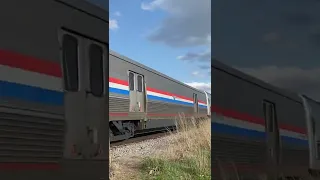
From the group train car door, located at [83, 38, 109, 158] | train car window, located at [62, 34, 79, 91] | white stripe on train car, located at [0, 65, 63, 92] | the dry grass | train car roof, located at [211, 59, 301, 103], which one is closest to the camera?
white stripe on train car, located at [0, 65, 63, 92]

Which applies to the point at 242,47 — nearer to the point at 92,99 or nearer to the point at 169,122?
the point at 92,99

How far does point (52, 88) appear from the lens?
4.77 ft

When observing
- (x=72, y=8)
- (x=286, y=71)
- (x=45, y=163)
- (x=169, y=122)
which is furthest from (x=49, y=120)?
(x=169, y=122)

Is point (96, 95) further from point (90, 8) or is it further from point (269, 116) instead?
point (269, 116)

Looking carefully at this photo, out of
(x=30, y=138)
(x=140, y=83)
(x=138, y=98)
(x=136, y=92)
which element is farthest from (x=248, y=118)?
(x=140, y=83)

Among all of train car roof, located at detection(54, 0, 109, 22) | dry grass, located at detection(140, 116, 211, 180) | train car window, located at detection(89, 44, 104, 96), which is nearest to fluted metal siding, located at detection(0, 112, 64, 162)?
train car window, located at detection(89, 44, 104, 96)

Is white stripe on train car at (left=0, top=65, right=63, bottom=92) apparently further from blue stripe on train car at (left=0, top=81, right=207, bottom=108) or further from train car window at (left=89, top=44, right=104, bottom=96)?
train car window at (left=89, top=44, right=104, bottom=96)

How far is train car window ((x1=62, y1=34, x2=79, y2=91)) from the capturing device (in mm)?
1517

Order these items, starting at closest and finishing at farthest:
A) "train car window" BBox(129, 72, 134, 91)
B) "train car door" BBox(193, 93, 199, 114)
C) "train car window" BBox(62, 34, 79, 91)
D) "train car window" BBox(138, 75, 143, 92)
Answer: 1. "train car window" BBox(62, 34, 79, 91)
2. "train car window" BBox(129, 72, 134, 91)
3. "train car window" BBox(138, 75, 143, 92)
4. "train car door" BBox(193, 93, 199, 114)

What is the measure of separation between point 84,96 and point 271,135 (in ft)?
3.40

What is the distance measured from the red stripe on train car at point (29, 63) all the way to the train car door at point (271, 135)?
1.13m

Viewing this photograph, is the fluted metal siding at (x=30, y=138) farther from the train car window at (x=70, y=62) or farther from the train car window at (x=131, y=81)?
the train car window at (x=131, y=81)

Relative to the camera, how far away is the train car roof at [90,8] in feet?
4.98

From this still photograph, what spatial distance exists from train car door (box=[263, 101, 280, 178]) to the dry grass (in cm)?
349
